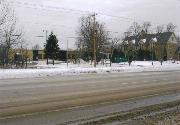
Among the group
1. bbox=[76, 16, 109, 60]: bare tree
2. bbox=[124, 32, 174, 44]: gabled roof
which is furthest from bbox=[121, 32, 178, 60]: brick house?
bbox=[76, 16, 109, 60]: bare tree

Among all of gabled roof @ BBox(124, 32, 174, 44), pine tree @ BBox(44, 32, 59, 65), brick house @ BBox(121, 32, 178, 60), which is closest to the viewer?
pine tree @ BBox(44, 32, 59, 65)

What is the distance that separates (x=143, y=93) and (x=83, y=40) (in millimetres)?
77261

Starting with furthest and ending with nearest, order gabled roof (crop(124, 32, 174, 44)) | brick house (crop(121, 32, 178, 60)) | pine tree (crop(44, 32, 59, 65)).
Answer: gabled roof (crop(124, 32, 174, 44)), brick house (crop(121, 32, 178, 60)), pine tree (crop(44, 32, 59, 65))

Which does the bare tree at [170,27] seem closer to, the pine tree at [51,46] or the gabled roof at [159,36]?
the gabled roof at [159,36]

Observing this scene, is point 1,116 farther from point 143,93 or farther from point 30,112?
point 143,93

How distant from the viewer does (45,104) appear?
1243cm

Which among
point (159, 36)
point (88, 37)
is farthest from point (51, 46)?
point (159, 36)

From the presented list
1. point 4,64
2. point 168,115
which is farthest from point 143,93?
point 4,64

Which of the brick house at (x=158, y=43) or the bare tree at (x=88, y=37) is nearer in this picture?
the bare tree at (x=88, y=37)

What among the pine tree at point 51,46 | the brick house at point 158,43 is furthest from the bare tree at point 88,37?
the brick house at point 158,43

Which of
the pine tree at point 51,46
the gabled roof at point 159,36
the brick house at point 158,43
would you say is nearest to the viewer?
the pine tree at point 51,46

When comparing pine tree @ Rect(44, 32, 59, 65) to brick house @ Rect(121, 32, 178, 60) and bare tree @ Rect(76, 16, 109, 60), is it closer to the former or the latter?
bare tree @ Rect(76, 16, 109, 60)

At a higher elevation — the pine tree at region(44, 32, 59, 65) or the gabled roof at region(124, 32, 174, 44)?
the gabled roof at region(124, 32, 174, 44)

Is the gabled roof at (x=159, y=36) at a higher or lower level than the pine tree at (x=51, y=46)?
higher
